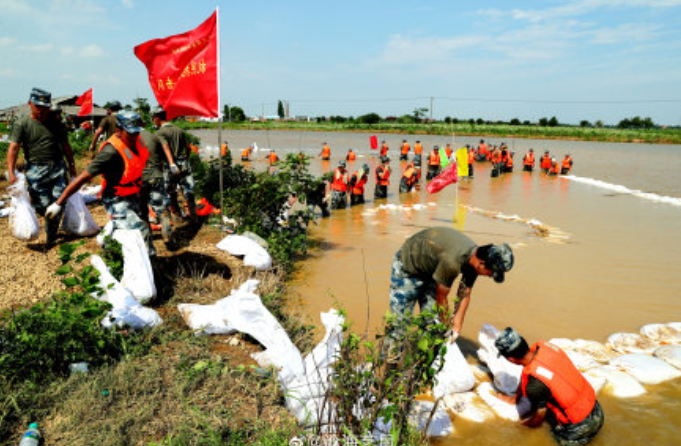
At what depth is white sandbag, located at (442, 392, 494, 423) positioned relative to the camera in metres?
3.13

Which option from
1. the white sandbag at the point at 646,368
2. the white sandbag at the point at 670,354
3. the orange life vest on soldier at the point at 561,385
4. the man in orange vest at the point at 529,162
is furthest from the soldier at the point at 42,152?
the man in orange vest at the point at 529,162

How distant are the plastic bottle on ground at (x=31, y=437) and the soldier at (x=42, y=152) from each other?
2.54 metres

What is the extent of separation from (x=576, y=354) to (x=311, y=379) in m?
2.32

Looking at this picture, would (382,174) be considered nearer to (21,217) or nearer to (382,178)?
(382,178)

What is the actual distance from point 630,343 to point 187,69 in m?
5.21

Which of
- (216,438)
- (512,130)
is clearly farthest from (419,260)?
(512,130)

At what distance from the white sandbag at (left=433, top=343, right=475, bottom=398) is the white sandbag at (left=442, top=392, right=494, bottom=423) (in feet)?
0.18

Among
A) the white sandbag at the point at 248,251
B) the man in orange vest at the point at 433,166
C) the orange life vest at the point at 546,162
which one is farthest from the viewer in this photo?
the orange life vest at the point at 546,162

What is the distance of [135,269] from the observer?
11.5 ft

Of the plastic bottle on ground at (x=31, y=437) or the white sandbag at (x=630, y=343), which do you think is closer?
the plastic bottle on ground at (x=31, y=437)

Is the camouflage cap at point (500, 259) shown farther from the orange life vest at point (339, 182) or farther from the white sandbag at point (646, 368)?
the orange life vest at point (339, 182)

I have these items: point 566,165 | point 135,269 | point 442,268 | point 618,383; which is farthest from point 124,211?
point 566,165

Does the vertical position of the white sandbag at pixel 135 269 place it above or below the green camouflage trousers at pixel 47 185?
below

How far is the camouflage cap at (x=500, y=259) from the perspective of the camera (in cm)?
259
